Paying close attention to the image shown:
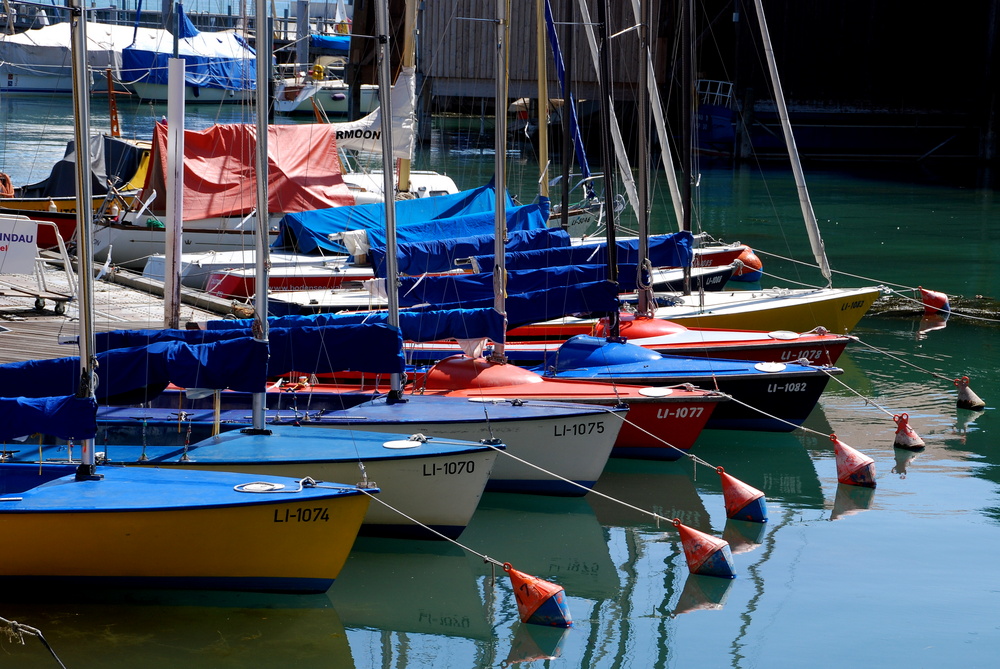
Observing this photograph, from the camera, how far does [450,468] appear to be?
457 inches

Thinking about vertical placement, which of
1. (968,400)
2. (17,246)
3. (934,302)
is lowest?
(968,400)

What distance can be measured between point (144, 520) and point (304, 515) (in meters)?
1.25

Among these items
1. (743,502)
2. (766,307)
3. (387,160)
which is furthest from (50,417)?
(766,307)

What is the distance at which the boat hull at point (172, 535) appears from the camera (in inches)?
380

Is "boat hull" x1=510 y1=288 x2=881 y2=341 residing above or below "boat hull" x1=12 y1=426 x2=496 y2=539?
above

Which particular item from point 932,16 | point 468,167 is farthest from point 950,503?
point 932,16

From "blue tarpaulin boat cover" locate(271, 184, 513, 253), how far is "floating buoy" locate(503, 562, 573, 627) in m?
13.2

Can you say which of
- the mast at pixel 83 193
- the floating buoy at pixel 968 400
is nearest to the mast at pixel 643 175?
the floating buoy at pixel 968 400

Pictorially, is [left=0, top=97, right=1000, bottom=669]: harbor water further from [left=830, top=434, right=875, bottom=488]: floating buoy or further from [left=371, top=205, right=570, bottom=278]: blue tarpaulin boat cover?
[left=371, top=205, right=570, bottom=278]: blue tarpaulin boat cover

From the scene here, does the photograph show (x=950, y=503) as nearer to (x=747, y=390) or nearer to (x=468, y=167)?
(x=747, y=390)

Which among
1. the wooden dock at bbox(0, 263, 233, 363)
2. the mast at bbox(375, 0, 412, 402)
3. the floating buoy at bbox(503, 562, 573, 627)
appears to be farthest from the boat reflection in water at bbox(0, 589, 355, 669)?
the wooden dock at bbox(0, 263, 233, 363)

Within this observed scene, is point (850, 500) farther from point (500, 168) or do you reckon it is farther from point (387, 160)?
point (387, 160)

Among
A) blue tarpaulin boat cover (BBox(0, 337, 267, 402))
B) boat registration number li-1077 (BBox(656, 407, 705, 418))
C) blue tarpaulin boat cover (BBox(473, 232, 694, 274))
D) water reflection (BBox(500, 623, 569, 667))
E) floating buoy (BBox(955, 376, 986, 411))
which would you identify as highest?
blue tarpaulin boat cover (BBox(473, 232, 694, 274))

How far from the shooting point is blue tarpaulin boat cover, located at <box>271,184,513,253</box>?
23.2 metres
